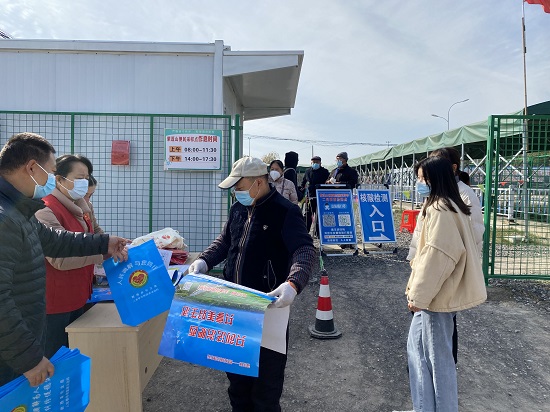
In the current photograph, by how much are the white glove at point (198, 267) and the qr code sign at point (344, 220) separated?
18.7 feet

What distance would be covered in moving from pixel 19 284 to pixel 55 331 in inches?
38.5

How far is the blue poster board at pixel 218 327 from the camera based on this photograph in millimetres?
2061

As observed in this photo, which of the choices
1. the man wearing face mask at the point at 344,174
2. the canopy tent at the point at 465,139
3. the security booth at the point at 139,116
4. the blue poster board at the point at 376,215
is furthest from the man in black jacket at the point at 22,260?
the man wearing face mask at the point at 344,174

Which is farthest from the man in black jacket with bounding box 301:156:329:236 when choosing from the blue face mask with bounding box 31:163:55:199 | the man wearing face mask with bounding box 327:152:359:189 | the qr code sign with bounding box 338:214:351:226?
the blue face mask with bounding box 31:163:55:199

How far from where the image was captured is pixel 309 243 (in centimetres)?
247

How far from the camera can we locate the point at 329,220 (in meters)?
8.04

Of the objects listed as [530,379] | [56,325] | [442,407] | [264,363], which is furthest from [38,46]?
[530,379]

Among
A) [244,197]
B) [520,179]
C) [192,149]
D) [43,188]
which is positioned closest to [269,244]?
[244,197]

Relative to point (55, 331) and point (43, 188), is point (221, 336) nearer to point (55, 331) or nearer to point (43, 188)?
point (43, 188)

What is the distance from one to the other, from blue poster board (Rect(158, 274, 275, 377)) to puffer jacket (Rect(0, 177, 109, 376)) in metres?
0.66

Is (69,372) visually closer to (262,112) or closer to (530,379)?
(530,379)

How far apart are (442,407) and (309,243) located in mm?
1434

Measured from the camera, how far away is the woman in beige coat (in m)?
2.48

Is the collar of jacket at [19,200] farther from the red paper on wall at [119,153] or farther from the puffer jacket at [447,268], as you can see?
the red paper on wall at [119,153]
